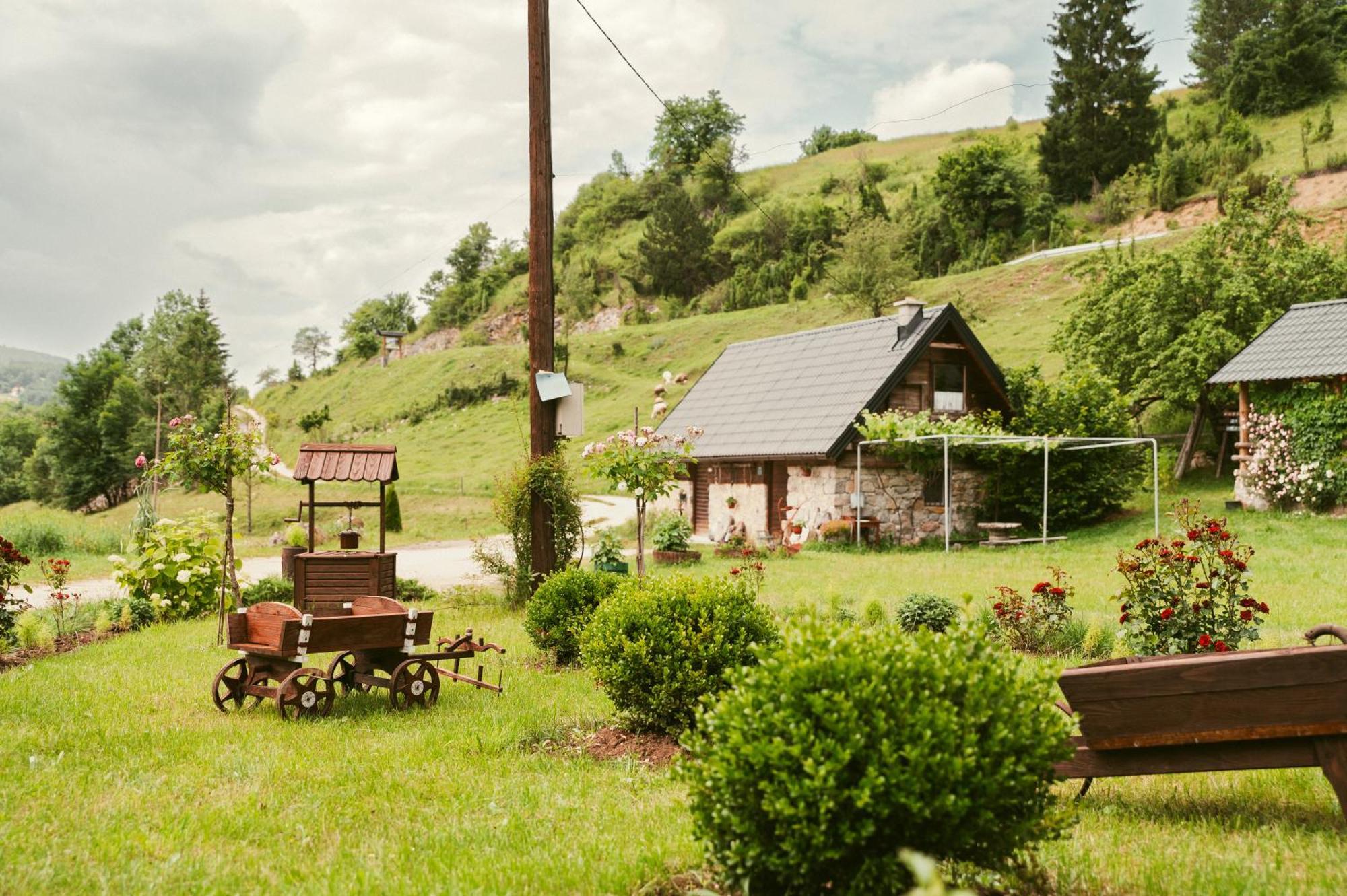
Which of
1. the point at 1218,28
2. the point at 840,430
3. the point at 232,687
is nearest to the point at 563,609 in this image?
the point at 232,687

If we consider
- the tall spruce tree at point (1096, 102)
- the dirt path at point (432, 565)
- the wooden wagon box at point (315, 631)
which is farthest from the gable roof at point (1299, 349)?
the tall spruce tree at point (1096, 102)

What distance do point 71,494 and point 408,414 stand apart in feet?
63.3

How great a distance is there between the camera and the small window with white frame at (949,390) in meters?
24.5

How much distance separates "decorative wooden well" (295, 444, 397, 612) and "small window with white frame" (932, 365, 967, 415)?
15.2 meters

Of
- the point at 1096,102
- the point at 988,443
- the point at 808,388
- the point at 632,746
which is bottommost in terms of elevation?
the point at 632,746

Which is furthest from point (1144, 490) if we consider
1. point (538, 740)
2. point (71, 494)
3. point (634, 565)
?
point (71, 494)

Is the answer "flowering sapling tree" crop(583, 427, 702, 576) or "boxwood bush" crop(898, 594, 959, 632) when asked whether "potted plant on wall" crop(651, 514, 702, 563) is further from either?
"boxwood bush" crop(898, 594, 959, 632)

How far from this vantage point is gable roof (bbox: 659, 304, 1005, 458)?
23.1 meters

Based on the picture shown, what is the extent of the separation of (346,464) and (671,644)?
24.7 feet

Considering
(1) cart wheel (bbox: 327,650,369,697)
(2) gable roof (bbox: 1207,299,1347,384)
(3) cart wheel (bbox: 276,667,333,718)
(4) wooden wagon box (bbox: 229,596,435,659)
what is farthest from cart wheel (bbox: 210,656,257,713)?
(2) gable roof (bbox: 1207,299,1347,384)

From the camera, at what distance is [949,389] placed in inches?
972

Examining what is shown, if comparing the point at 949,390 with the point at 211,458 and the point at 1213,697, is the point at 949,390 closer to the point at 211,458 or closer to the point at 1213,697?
the point at 211,458

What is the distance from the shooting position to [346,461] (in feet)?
41.2

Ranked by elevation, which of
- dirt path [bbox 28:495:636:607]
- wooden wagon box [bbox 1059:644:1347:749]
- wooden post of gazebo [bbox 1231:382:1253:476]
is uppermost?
wooden post of gazebo [bbox 1231:382:1253:476]
